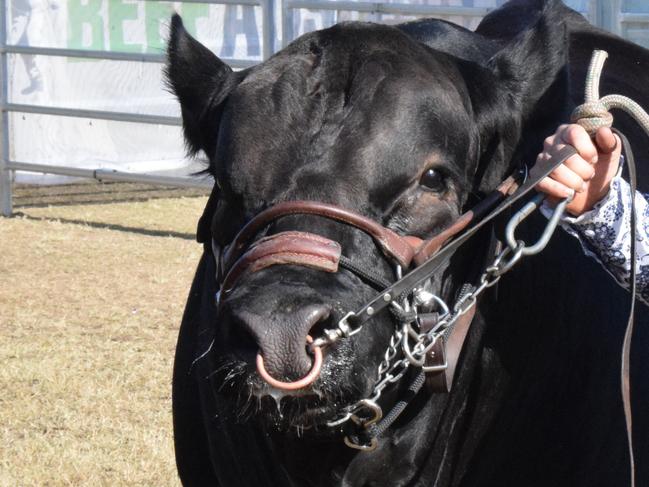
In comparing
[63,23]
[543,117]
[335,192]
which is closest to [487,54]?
[543,117]

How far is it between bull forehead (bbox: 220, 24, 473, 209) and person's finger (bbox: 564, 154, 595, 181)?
275 millimetres

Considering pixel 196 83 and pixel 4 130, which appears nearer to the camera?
pixel 196 83

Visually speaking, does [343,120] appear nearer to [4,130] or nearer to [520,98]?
[520,98]

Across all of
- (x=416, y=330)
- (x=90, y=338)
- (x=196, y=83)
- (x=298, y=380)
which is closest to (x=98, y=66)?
(x=90, y=338)

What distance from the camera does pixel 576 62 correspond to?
402 cm

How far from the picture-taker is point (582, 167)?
2418 millimetres

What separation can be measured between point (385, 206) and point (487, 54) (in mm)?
1006

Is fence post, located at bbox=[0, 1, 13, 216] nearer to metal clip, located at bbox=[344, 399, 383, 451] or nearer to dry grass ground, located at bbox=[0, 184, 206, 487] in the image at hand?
dry grass ground, located at bbox=[0, 184, 206, 487]

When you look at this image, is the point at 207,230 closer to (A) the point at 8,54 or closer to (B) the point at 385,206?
(B) the point at 385,206

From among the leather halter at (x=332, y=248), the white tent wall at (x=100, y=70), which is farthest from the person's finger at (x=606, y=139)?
the white tent wall at (x=100, y=70)

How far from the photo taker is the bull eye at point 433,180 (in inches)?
100

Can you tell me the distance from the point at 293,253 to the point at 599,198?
0.69 metres

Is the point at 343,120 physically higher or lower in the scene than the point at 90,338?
higher

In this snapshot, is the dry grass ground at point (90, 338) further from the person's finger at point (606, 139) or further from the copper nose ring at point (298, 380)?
the person's finger at point (606, 139)
